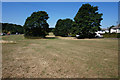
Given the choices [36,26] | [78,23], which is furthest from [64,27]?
[36,26]

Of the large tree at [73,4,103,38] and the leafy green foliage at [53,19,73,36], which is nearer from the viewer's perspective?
the large tree at [73,4,103,38]

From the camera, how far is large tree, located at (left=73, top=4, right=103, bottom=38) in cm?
3272

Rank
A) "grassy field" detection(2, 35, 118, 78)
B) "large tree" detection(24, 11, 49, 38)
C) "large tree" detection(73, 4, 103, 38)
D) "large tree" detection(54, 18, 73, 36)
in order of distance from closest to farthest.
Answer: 1. "grassy field" detection(2, 35, 118, 78)
2. "large tree" detection(73, 4, 103, 38)
3. "large tree" detection(24, 11, 49, 38)
4. "large tree" detection(54, 18, 73, 36)

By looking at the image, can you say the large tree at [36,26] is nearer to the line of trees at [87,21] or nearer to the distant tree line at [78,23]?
the distant tree line at [78,23]

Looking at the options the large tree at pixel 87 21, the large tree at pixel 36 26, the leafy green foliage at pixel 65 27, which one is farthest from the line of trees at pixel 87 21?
the leafy green foliage at pixel 65 27

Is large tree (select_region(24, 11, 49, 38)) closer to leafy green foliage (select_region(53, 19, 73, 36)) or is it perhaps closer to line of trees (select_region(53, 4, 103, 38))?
line of trees (select_region(53, 4, 103, 38))

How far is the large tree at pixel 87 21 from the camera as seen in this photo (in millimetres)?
32719

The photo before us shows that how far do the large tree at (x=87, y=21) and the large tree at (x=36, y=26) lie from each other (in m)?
12.3

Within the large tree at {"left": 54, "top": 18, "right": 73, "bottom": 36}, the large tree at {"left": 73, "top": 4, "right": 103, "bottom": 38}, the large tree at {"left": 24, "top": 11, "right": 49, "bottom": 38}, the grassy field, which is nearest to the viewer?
the grassy field

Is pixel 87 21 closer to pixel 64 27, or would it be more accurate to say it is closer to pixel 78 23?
pixel 78 23

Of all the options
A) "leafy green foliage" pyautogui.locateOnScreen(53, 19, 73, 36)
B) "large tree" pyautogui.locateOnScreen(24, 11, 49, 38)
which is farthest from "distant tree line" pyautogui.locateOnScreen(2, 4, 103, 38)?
"leafy green foliage" pyautogui.locateOnScreen(53, 19, 73, 36)

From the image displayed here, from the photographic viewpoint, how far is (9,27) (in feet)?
277

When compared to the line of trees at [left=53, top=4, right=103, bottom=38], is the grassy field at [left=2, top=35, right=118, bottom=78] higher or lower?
lower

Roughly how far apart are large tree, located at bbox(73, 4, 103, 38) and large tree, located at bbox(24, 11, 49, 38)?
12324mm
